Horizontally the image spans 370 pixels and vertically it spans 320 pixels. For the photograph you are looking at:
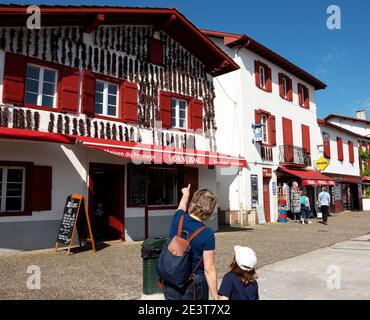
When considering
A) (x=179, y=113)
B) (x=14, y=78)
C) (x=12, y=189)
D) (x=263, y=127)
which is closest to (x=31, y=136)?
(x=12, y=189)

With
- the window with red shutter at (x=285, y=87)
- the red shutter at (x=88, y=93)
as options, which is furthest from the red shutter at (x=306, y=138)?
the red shutter at (x=88, y=93)

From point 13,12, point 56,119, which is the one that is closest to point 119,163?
point 56,119

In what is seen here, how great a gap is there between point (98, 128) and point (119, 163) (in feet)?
4.06

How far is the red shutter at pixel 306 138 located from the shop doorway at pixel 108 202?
46.7ft

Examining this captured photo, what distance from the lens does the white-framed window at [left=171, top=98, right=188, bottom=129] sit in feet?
44.5

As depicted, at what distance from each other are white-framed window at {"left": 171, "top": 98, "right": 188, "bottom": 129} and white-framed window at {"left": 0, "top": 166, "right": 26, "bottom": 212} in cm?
565

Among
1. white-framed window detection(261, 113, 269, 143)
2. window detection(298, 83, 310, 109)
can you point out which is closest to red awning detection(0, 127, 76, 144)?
white-framed window detection(261, 113, 269, 143)

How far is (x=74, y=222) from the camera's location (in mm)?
9273

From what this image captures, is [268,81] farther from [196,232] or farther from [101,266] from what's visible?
[196,232]

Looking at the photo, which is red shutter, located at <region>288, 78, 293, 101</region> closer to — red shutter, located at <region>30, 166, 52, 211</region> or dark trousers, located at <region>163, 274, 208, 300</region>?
red shutter, located at <region>30, 166, 52, 211</region>

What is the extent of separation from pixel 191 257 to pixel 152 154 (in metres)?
7.45

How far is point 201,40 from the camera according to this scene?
14.1 meters

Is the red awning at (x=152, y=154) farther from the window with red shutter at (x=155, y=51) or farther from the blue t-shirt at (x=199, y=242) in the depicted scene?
the blue t-shirt at (x=199, y=242)

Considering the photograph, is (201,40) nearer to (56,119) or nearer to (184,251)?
(56,119)
